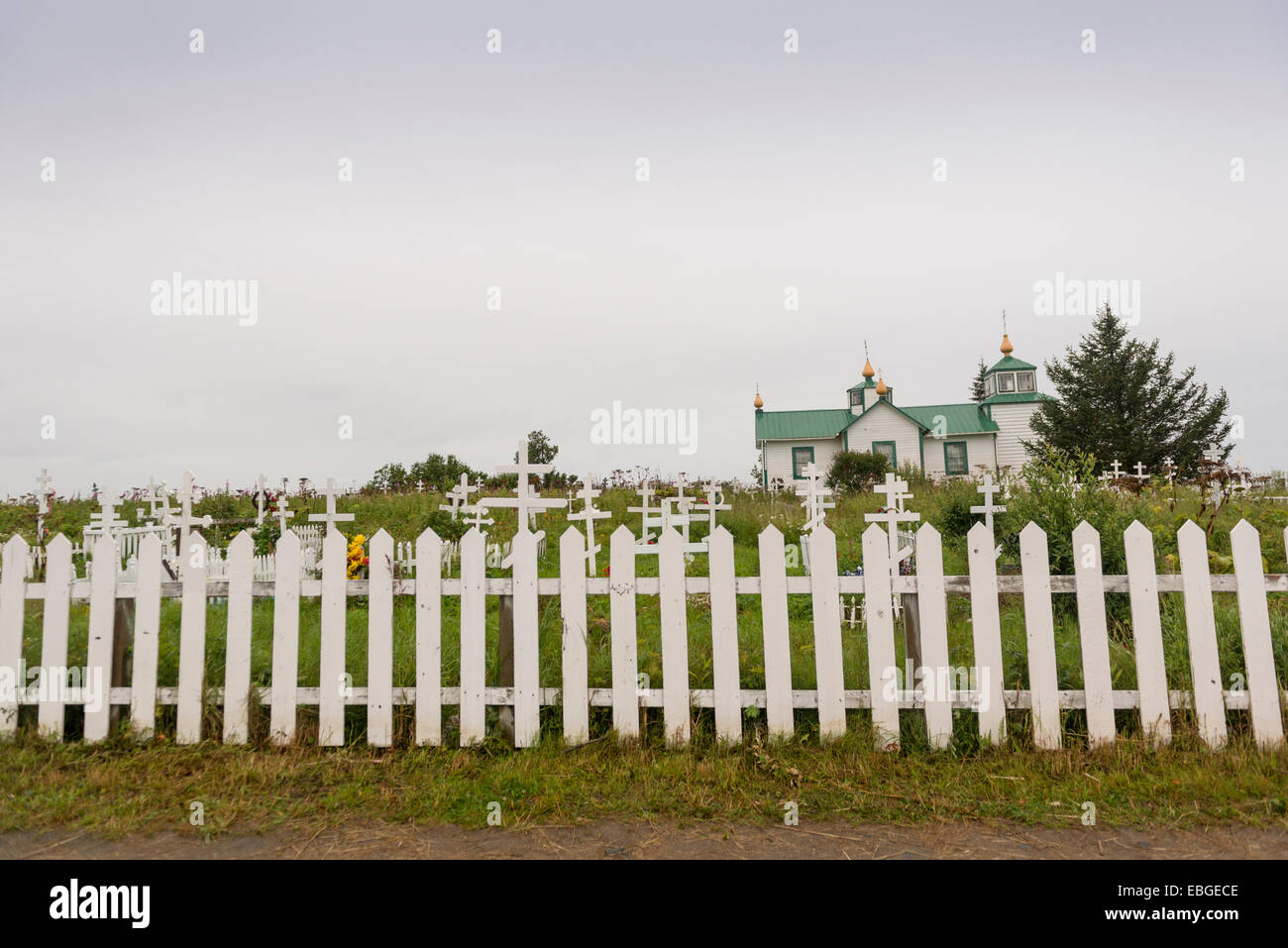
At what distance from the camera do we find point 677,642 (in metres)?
4.11

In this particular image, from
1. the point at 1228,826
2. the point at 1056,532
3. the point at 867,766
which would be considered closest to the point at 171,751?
the point at 867,766

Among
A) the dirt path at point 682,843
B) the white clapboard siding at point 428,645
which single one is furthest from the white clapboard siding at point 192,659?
the white clapboard siding at point 428,645

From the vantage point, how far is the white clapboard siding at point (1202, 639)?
390 cm

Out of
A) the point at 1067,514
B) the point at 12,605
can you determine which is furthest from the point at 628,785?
the point at 1067,514

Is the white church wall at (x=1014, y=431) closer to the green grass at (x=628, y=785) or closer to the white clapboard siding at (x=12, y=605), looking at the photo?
the green grass at (x=628, y=785)

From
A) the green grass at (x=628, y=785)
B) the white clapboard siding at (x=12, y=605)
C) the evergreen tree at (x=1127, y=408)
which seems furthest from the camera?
the evergreen tree at (x=1127, y=408)

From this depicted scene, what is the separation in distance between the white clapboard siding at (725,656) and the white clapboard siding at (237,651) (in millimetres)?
2792

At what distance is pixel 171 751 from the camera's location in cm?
402

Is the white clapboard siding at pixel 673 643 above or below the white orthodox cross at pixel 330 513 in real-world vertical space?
below

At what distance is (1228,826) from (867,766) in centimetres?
155

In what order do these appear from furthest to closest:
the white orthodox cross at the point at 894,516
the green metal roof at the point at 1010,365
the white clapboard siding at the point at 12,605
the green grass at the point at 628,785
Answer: the green metal roof at the point at 1010,365 → the white orthodox cross at the point at 894,516 → the white clapboard siding at the point at 12,605 → the green grass at the point at 628,785

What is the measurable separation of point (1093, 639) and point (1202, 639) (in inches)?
24.0
